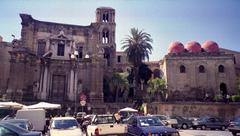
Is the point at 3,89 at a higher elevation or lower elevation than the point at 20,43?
lower

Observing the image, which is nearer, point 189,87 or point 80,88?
point 80,88

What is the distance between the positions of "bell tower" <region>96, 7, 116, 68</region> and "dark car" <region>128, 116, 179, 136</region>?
39.3 metres

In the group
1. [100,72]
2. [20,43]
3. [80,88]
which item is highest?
[20,43]

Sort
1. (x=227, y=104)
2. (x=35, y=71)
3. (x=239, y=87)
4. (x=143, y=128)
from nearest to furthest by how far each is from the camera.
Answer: (x=143, y=128) < (x=227, y=104) < (x=35, y=71) < (x=239, y=87)

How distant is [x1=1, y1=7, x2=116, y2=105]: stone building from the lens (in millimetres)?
36500

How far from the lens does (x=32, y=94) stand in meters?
37.2

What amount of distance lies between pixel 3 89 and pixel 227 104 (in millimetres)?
39040

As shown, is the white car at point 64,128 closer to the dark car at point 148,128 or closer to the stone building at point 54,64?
the dark car at point 148,128

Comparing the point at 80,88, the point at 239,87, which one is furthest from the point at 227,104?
the point at 80,88

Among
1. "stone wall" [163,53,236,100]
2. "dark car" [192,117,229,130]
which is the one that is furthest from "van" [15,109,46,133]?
"stone wall" [163,53,236,100]

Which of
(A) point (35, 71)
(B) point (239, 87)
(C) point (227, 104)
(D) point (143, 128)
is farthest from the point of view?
(B) point (239, 87)

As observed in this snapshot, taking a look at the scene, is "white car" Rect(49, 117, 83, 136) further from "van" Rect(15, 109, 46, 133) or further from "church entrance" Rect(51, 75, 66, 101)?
"church entrance" Rect(51, 75, 66, 101)

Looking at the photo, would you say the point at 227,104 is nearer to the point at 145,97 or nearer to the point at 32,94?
the point at 145,97

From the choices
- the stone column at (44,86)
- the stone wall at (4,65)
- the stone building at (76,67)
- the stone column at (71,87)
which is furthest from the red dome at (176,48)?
the stone wall at (4,65)
